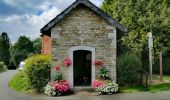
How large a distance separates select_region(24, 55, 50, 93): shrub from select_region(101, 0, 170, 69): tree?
34.0ft

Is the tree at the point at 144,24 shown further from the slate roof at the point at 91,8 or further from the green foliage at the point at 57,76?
the green foliage at the point at 57,76

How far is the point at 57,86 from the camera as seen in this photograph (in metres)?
20.1

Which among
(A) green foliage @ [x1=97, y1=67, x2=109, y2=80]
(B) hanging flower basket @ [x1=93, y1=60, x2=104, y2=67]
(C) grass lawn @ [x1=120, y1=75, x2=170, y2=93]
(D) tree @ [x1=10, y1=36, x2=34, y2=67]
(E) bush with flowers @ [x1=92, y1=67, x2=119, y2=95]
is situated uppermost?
(D) tree @ [x1=10, y1=36, x2=34, y2=67]

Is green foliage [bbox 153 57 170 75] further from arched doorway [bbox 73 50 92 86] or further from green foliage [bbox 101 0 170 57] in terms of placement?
arched doorway [bbox 73 50 92 86]

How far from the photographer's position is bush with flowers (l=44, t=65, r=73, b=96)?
2000cm

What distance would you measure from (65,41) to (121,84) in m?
4.49

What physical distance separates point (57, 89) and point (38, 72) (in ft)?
7.20

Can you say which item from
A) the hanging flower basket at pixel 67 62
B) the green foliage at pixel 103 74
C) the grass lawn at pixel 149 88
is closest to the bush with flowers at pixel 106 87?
the green foliage at pixel 103 74

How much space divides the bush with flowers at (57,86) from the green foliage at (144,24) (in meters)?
10.8

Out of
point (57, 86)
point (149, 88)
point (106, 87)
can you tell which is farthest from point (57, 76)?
point (149, 88)

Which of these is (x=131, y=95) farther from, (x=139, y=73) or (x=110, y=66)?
(x=139, y=73)

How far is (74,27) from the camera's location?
2122 cm

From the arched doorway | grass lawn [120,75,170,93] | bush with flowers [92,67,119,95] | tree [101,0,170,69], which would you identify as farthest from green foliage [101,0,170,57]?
bush with flowers [92,67,119,95]

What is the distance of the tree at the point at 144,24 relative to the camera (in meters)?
30.6
